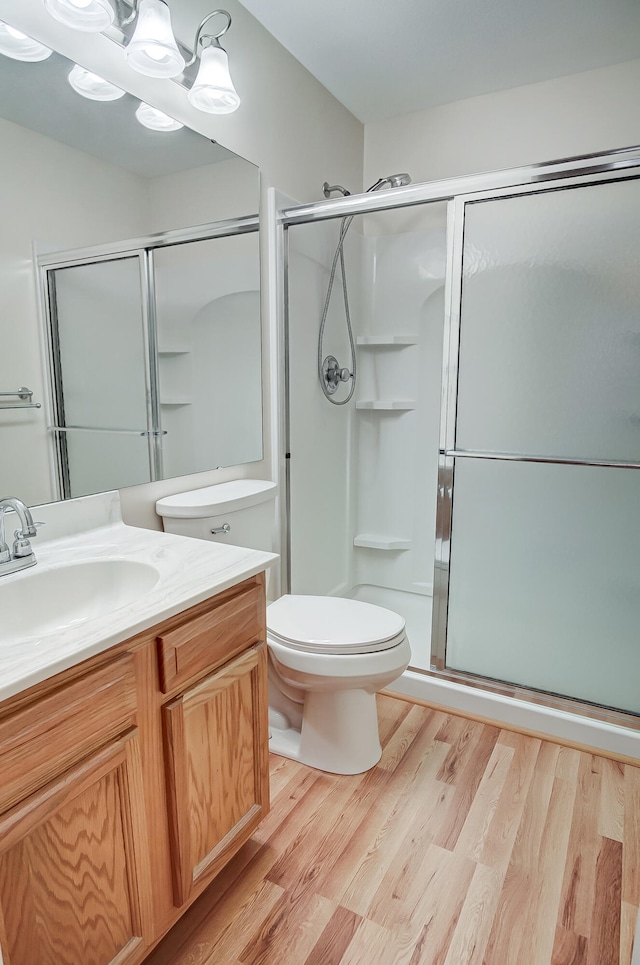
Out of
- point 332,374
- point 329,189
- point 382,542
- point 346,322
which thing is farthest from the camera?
point 382,542

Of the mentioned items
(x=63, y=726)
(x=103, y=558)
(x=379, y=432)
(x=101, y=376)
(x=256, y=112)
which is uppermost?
(x=256, y=112)

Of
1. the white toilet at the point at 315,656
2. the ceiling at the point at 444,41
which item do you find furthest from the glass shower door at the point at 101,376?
the ceiling at the point at 444,41

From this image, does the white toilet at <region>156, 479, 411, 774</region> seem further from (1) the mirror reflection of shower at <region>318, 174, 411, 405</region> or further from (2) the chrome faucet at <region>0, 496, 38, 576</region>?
(1) the mirror reflection of shower at <region>318, 174, 411, 405</region>

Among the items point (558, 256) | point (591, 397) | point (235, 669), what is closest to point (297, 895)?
point (235, 669)

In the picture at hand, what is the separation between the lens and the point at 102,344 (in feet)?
4.93

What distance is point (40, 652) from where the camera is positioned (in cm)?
85

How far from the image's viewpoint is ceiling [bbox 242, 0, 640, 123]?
1.98 m

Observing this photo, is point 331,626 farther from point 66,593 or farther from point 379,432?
point 379,432

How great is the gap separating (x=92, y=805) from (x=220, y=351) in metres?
1.46

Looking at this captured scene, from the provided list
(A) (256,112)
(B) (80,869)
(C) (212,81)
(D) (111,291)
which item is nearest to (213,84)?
(C) (212,81)

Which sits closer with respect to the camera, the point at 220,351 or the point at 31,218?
the point at 31,218

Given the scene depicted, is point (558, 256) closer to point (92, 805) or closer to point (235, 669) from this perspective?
point (235, 669)

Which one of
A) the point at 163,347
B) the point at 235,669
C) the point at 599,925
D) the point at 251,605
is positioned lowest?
the point at 599,925

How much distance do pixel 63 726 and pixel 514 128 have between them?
9.57 ft
